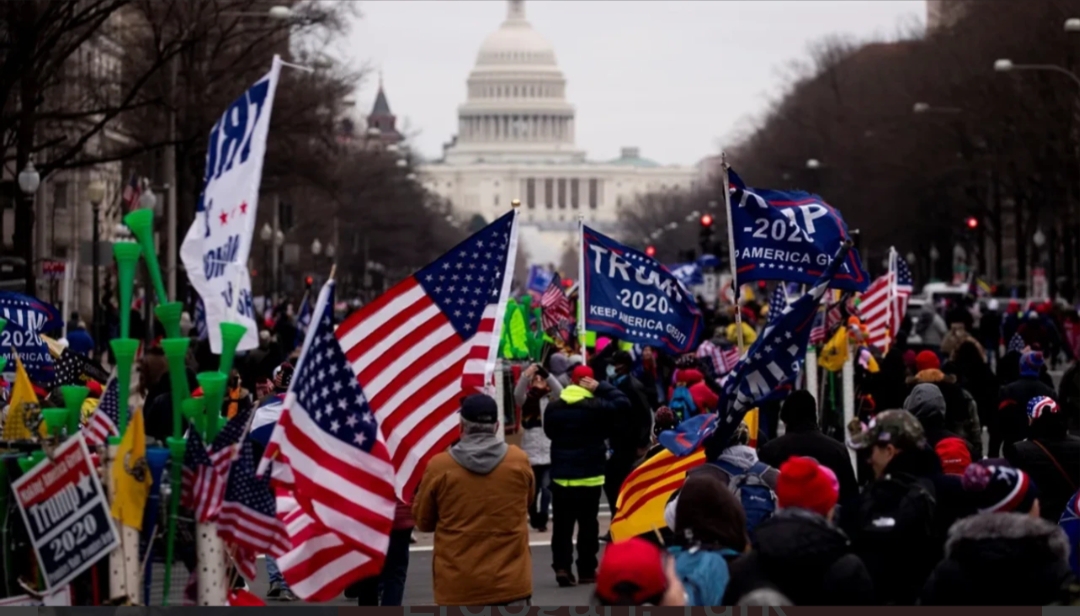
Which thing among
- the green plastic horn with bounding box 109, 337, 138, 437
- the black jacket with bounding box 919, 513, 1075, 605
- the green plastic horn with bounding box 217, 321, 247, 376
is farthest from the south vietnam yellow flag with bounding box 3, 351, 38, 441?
the black jacket with bounding box 919, 513, 1075, 605

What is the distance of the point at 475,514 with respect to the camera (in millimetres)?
10742

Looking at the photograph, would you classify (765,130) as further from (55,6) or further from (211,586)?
(211,586)

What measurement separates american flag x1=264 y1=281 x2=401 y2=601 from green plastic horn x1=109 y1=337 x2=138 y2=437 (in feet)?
2.10

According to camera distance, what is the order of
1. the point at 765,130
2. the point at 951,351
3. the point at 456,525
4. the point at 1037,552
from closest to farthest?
1. the point at 1037,552
2. the point at 456,525
3. the point at 951,351
4. the point at 765,130

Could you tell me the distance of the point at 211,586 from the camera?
A: 30.1 feet

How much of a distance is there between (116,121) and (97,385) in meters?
42.6

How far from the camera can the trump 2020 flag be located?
10.2 metres

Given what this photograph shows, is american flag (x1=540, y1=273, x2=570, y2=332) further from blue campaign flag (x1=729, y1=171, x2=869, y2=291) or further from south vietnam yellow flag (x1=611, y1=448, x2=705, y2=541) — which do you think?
south vietnam yellow flag (x1=611, y1=448, x2=705, y2=541)

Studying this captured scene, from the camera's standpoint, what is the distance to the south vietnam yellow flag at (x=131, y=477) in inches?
347

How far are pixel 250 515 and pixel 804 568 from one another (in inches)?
80.2

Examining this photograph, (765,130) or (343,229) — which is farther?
(765,130)

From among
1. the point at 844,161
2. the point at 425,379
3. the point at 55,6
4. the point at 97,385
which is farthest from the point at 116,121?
the point at 425,379

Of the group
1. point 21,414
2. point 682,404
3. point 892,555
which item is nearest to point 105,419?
point 21,414

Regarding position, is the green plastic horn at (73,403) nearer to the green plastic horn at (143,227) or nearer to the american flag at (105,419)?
the american flag at (105,419)
